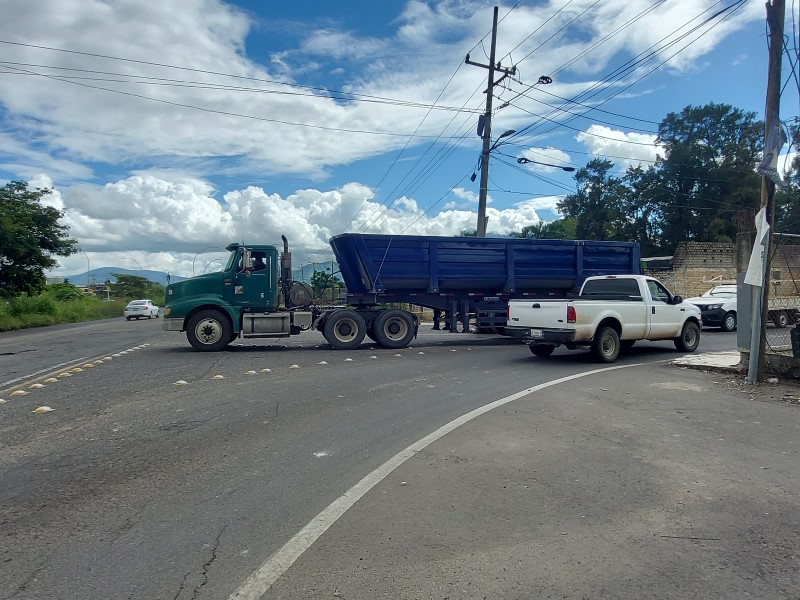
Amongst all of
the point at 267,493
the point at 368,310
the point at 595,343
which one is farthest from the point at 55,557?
the point at 368,310

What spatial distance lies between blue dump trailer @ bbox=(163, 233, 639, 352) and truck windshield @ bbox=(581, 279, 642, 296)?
3.04 m

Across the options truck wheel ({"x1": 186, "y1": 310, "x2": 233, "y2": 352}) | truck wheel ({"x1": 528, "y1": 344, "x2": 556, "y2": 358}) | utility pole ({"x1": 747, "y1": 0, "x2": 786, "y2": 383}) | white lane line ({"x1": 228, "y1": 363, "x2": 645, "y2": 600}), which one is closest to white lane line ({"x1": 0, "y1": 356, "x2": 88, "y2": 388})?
truck wheel ({"x1": 186, "y1": 310, "x2": 233, "y2": 352})

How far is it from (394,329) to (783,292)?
29.2 feet

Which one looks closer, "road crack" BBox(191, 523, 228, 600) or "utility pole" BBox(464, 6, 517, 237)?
"road crack" BBox(191, 523, 228, 600)

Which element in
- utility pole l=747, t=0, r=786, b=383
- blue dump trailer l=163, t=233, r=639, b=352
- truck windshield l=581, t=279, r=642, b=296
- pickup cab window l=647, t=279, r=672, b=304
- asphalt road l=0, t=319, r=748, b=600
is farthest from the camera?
blue dump trailer l=163, t=233, r=639, b=352

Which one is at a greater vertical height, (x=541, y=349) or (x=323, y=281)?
(x=323, y=281)

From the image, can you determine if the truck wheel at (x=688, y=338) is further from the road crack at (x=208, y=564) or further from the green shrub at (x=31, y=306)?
the green shrub at (x=31, y=306)

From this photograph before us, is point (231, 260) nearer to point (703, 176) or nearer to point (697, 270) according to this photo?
point (697, 270)

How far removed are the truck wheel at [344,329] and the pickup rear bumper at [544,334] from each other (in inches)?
163

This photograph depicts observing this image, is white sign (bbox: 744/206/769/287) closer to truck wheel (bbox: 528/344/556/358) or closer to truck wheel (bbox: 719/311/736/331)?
truck wheel (bbox: 528/344/556/358)

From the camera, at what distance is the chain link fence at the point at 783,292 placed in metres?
10.4

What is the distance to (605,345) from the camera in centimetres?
1298

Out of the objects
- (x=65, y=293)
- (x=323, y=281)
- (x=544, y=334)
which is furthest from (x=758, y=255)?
(x=65, y=293)

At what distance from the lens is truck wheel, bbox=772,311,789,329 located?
12031mm
